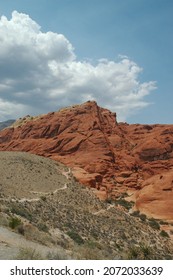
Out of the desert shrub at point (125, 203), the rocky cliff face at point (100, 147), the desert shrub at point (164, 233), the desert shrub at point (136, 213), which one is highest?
the rocky cliff face at point (100, 147)

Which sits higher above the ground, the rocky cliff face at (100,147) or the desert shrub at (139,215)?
the rocky cliff face at (100,147)

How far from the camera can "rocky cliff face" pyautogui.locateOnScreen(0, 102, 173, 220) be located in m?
66.0

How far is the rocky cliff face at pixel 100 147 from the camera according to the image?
66000mm

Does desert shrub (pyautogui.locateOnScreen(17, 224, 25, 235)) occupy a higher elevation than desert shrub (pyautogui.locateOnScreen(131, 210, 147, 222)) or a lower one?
higher

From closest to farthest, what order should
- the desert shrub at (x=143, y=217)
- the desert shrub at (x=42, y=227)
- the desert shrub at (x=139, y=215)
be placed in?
the desert shrub at (x=42, y=227) < the desert shrub at (x=143, y=217) < the desert shrub at (x=139, y=215)

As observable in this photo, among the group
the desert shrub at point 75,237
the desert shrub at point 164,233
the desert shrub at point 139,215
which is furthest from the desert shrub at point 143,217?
the desert shrub at point 75,237

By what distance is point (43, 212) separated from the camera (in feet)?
122

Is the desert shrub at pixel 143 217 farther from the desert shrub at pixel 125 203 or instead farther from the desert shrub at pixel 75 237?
the desert shrub at pixel 75 237

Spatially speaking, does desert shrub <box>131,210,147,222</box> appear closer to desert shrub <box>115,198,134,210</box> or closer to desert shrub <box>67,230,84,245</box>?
desert shrub <box>115,198,134,210</box>

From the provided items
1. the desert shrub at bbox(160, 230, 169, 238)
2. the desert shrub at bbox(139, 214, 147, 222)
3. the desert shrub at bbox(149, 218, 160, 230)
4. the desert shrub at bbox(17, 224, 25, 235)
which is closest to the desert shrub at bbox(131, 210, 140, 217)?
the desert shrub at bbox(139, 214, 147, 222)

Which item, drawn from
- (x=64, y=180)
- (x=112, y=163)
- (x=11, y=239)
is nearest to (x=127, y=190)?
(x=112, y=163)

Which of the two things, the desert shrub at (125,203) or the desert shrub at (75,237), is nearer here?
the desert shrub at (75,237)

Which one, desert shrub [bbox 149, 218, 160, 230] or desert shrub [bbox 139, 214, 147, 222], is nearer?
desert shrub [bbox 149, 218, 160, 230]

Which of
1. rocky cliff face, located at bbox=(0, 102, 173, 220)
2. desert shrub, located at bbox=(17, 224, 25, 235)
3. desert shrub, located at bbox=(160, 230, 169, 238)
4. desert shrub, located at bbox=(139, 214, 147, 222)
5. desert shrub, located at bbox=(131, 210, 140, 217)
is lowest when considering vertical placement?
desert shrub, located at bbox=(160, 230, 169, 238)
